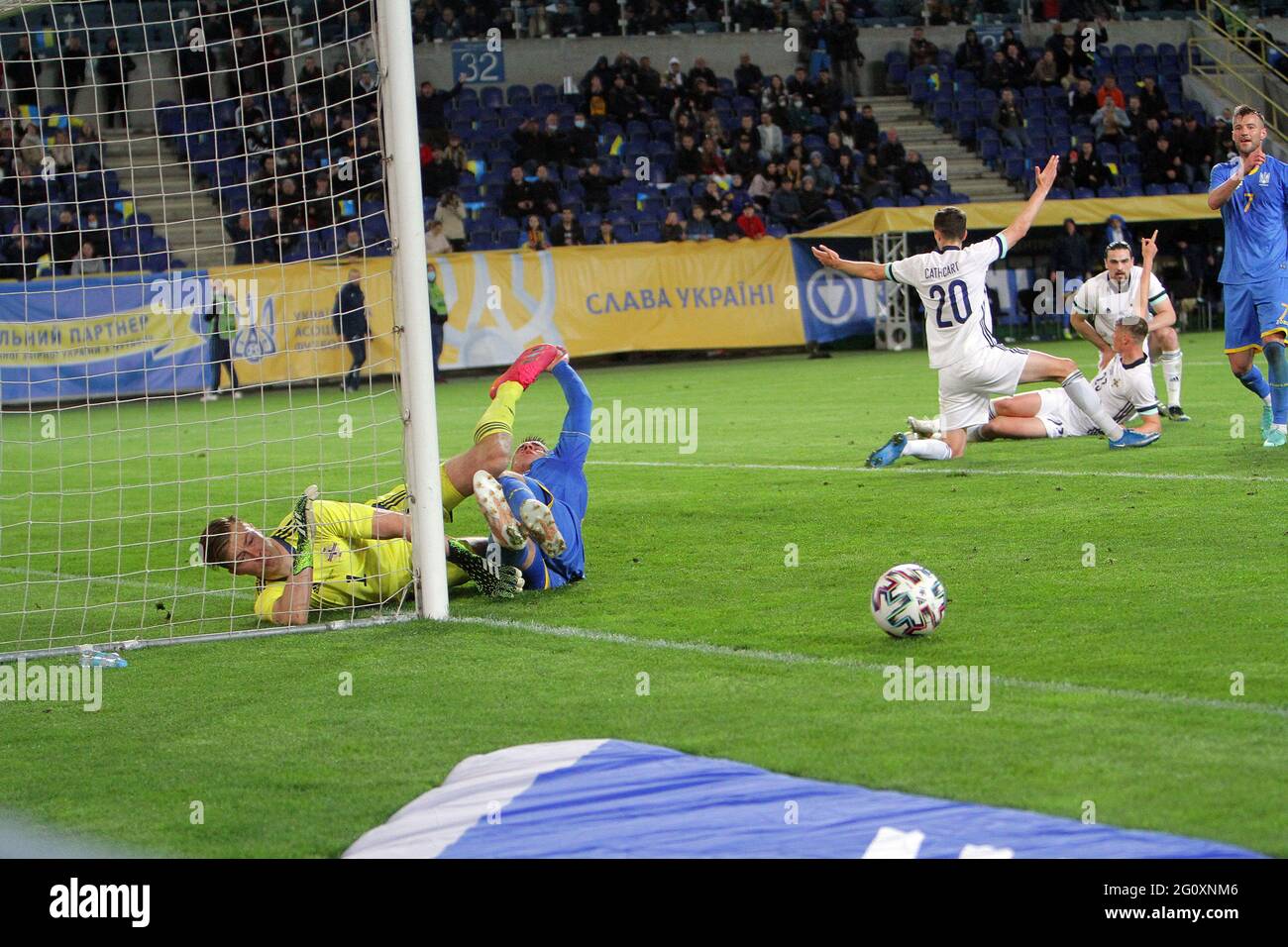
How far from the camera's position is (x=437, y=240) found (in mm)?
26156

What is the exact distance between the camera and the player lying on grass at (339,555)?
24.5ft

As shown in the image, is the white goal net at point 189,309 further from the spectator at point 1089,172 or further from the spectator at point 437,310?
the spectator at point 1089,172

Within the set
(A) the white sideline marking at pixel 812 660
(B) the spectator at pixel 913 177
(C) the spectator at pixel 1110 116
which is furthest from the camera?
(C) the spectator at pixel 1110 116

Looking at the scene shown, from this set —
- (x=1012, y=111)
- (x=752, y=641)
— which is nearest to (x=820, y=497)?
(x=752, y=641)

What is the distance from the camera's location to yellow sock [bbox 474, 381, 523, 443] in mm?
8148

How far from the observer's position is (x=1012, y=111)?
31906 millimetres

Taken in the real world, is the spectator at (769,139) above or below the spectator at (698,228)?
above

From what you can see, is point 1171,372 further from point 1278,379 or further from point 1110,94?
point 1110,94

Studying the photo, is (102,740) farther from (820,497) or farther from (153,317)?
(153,317)

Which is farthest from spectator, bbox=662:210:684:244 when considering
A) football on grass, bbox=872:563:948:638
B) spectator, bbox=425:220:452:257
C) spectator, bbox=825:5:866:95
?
football on grass, bbox=872:563:948:638

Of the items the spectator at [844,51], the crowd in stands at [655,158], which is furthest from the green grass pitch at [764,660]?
the spectator at [844,51]

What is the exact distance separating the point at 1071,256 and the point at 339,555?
21.6 m

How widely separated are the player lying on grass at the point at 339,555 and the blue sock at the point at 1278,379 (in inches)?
248
